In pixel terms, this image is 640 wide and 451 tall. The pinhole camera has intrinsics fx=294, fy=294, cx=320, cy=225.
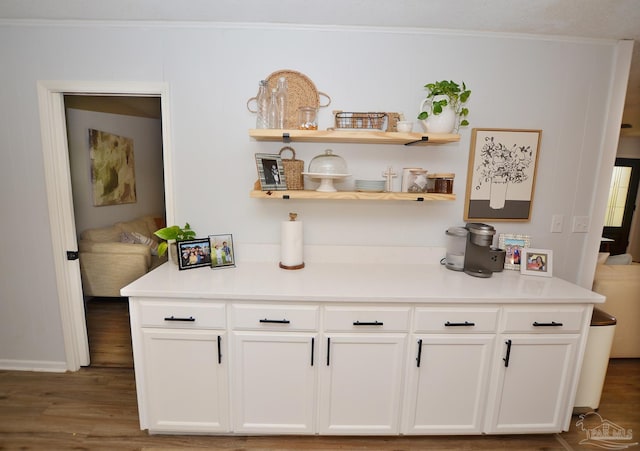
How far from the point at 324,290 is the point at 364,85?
134 cm

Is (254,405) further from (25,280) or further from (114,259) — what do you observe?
(114,259)

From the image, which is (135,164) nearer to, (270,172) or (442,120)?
(270,172)

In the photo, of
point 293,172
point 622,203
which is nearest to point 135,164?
point 293,172

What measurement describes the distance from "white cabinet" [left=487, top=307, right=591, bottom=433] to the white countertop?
12 cm

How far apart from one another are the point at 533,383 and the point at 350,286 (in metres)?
1.17

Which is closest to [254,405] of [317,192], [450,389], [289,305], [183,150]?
[289,305]

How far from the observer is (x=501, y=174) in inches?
79.8

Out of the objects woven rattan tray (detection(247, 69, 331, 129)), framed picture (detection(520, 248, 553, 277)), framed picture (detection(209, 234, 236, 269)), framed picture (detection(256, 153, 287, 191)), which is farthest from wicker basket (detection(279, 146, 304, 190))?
framed picture (detection(520, 248, 553, 277))

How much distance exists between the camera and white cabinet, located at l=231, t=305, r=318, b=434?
5.06 ft

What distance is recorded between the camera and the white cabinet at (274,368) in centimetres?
154

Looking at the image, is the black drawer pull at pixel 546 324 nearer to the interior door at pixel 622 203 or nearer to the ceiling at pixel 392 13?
the ceiling at pixel 392 13

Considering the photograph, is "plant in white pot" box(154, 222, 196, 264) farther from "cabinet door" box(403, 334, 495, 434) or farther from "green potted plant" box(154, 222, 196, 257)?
"cabinet door" box(403, 334, 495, 434)

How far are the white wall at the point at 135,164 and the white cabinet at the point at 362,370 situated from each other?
103 inches

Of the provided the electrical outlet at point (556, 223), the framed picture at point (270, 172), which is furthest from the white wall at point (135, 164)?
the electrical outlet at point (556, 223)
